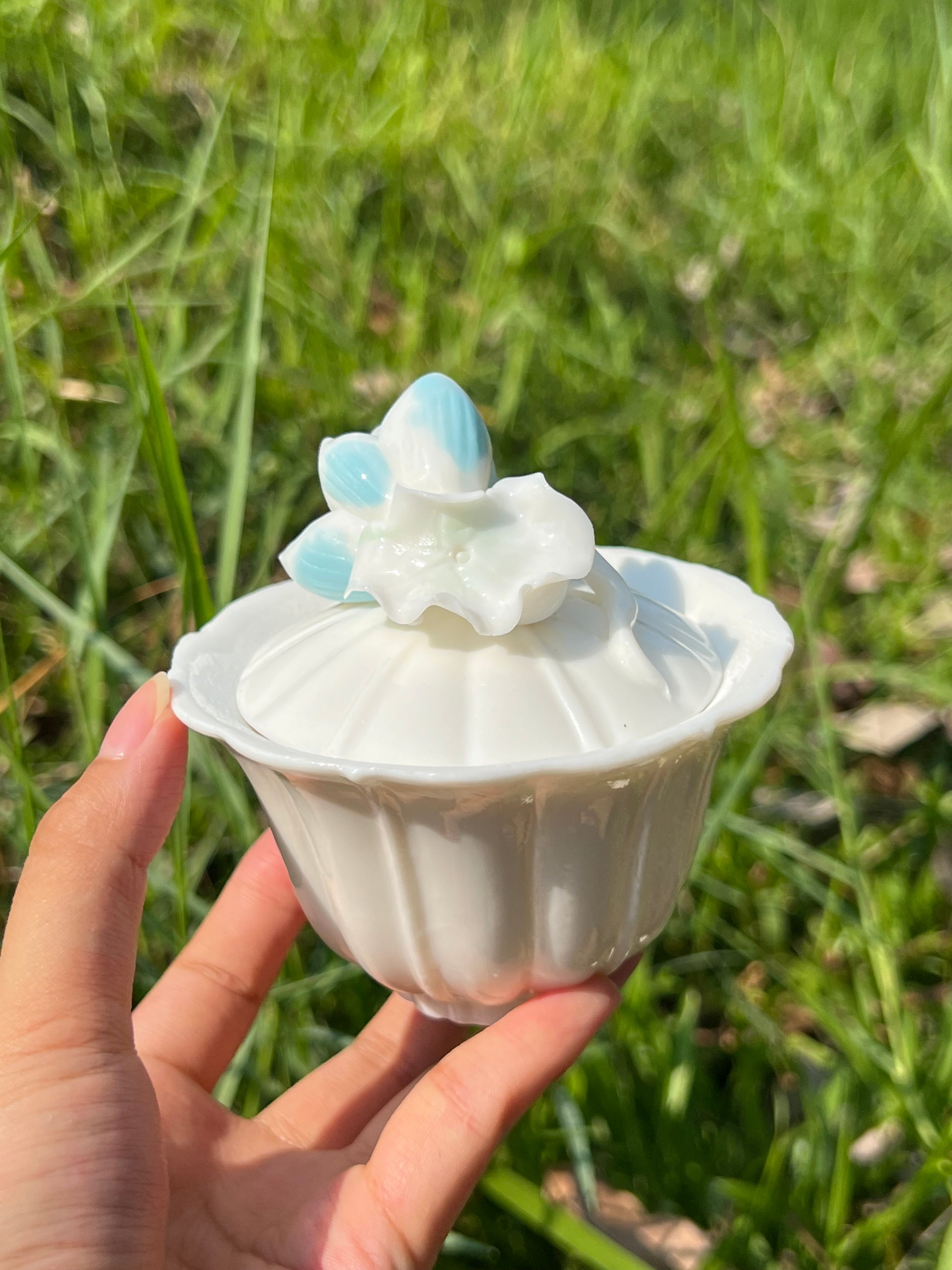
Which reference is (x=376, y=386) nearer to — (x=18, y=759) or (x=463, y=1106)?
(x=18, y=759)

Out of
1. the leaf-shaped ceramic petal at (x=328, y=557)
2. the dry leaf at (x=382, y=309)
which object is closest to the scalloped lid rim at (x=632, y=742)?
the leaf-shaped ceramic petal at (x=328, y=557)

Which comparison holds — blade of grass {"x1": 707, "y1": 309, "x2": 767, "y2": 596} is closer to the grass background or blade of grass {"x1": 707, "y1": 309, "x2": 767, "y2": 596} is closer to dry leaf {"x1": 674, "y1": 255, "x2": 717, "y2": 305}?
the grass background

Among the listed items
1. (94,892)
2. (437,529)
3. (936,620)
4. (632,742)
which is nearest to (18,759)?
(94,892)

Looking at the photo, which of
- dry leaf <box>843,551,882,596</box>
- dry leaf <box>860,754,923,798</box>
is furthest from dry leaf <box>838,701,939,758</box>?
dry leaf <box>843,551,882,596</box>

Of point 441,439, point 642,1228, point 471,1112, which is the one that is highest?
point 441,439

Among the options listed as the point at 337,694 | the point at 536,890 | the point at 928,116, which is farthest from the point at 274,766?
the point at 928,116

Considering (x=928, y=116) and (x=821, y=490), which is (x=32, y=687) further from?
(x=928, y=116)
